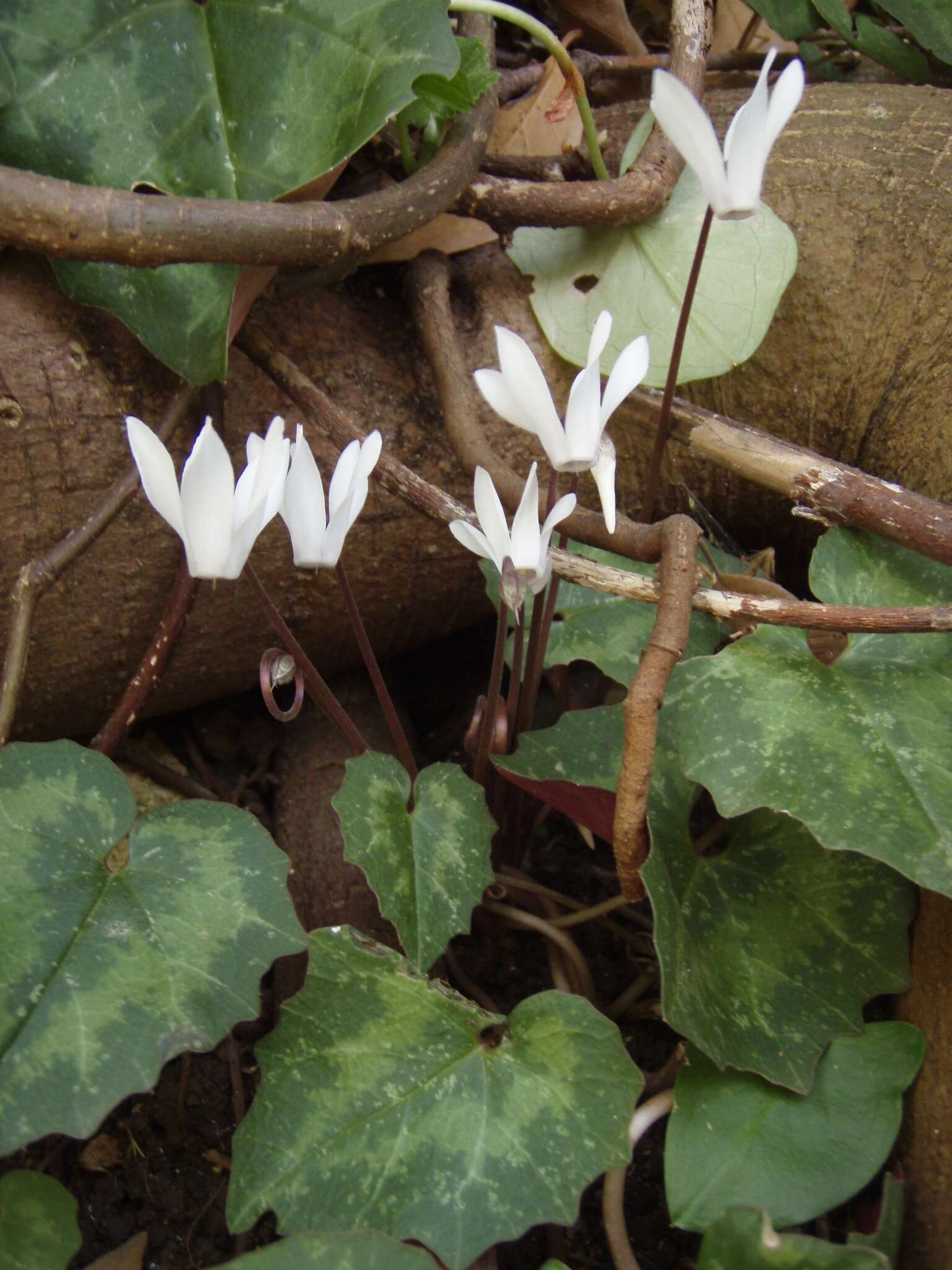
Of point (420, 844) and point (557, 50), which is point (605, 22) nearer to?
point (557, 50)

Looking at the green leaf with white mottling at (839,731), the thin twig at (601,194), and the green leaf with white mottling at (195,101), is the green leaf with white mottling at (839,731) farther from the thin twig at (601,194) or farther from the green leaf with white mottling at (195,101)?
Answer: the green leaf with white mottling at (195,101)

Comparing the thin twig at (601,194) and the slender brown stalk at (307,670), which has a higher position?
the thin twig at (601,194)

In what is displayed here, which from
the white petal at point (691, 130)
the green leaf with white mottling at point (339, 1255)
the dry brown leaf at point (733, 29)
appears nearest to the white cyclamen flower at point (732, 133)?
the white petal at point (691, 130)

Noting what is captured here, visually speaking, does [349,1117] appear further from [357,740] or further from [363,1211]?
[357,740]

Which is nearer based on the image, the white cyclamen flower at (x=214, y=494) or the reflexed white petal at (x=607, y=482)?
the white cyclamen flower at (x=214, y=494)

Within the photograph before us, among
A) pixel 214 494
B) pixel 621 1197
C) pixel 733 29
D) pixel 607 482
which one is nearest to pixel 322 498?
pixel 214 494

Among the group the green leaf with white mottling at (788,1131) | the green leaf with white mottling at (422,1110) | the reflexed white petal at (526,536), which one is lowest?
the green leaf with white mottling at (788,1131)

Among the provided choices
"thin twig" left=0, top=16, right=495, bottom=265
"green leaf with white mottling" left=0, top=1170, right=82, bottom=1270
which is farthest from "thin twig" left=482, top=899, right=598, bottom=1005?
"thin twig" left=0, top=16, right=495, bottom=265
